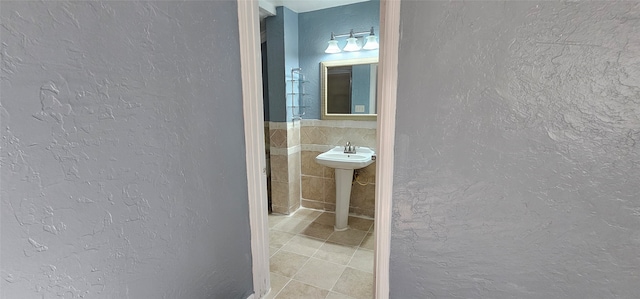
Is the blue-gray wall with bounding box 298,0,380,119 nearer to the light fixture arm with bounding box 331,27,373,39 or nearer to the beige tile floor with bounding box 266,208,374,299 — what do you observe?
the light fixture arm with bounding box 331,27,373,39

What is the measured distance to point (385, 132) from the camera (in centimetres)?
125

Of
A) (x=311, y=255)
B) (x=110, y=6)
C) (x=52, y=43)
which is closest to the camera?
(x=52, y=43)

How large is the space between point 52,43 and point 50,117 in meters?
0.21

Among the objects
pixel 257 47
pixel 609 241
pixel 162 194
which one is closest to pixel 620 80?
pixel 609 241

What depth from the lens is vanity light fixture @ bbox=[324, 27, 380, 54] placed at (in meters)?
2.41

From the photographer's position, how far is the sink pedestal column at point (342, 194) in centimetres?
243

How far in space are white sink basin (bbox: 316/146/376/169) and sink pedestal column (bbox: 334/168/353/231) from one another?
0.11 m

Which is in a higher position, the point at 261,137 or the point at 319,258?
the point at 261,137

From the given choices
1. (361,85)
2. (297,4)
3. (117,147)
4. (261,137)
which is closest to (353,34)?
(361,85)

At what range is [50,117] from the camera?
29.7 inches

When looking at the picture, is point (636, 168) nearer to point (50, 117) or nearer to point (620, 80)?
point (620, 80)

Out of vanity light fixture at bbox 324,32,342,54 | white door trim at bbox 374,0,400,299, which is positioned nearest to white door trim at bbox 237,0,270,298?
white door trim at bbox 374,0,400,299

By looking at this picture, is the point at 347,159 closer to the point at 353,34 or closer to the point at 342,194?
the point at 342,194

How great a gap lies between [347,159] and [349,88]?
2.46 ft
